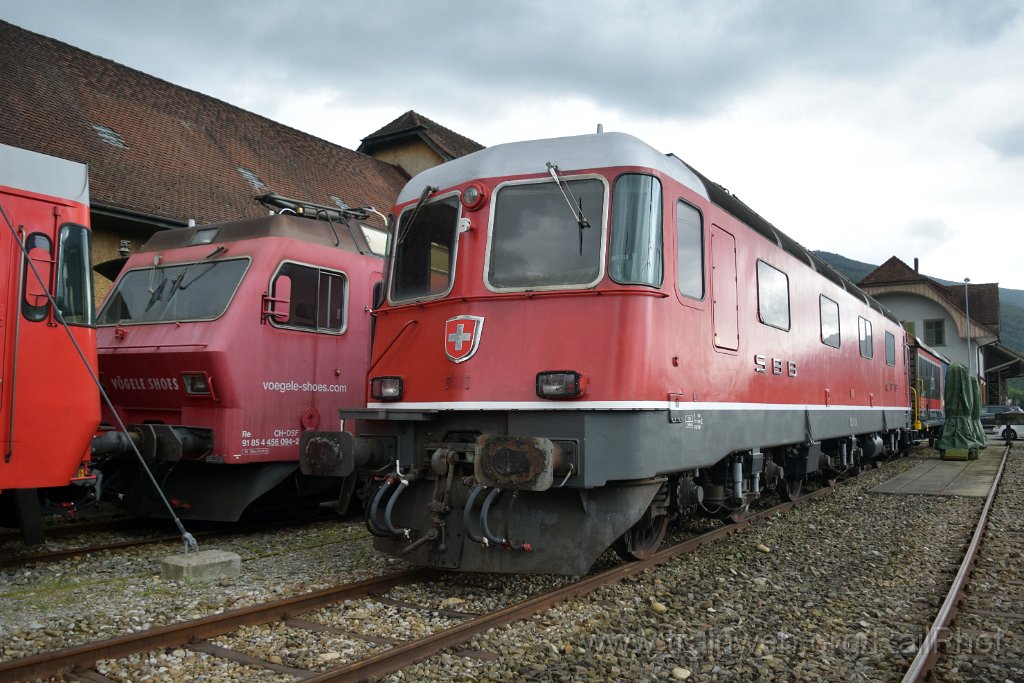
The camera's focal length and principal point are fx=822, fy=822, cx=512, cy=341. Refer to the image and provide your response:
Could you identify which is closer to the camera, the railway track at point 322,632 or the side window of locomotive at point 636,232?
the railway track at point 322,632

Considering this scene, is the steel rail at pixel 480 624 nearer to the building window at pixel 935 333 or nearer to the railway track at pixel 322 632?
the railway track at pixel 322 632

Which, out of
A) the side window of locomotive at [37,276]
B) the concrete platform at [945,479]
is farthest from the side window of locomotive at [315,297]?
the concrete platform at [945,479]

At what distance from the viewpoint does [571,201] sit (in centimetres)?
558

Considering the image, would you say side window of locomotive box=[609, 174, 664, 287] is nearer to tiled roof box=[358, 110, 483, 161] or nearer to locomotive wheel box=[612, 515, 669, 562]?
locomotive wheel box=[612, 515, 669, 562]

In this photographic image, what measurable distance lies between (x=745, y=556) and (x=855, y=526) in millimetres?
2412

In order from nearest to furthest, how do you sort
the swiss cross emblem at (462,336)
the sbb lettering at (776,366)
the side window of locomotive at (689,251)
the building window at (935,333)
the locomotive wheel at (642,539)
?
1. the swiss cross emblem at (462,336)
2. the side window of locomotive at (689,251)
3. the locomotive wheel at (642,539)
4. the sbb lettering at (776,366)
5. the building window at (935,333)

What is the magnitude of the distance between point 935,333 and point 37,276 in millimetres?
48342

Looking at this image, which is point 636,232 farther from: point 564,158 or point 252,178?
point 252,178

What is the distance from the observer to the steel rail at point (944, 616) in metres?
4.11

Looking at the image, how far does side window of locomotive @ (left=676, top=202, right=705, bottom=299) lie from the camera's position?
590 cm

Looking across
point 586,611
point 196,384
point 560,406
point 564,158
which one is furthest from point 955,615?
point 196,384

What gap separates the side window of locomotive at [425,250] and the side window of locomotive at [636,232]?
3.84ft

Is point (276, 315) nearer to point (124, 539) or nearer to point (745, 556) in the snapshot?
point (124, 539)

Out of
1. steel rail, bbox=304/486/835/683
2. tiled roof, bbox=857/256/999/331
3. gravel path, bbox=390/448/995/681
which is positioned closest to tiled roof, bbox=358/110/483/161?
gravel path, bbox=390/448/995/681
